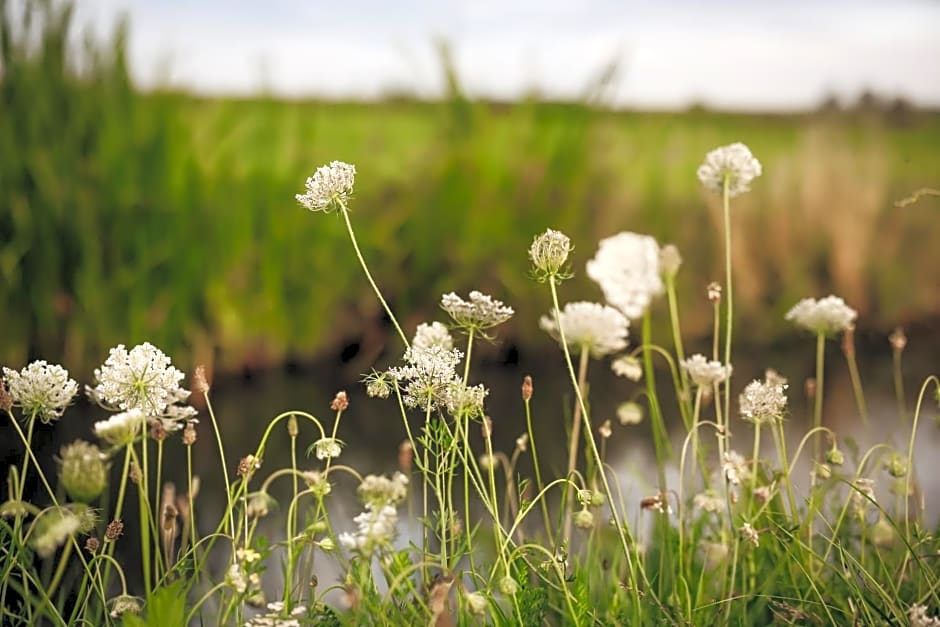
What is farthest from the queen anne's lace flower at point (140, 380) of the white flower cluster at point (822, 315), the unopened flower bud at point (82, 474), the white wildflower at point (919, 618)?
the white flower cluster at point (822, 315)

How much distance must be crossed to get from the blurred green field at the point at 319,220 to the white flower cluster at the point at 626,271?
1.19 m

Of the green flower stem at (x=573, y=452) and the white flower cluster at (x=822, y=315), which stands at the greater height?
the white flower cluster at (x=822, y=315)

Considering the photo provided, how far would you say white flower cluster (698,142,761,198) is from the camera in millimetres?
1533

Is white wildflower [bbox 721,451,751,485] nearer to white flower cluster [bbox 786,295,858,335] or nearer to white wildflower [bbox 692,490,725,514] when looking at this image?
white wildflower [bbox 692,490,725,514]

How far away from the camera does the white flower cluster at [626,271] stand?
205 centimetres

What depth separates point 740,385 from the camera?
4418mm

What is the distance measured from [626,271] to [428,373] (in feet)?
3.17

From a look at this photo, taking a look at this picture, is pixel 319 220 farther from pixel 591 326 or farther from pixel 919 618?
pixel 919 618

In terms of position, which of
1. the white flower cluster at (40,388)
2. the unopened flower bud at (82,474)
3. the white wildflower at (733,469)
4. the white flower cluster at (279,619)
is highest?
the white flower cluster at (40,388)

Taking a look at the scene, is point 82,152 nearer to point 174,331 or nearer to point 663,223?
point 174,331

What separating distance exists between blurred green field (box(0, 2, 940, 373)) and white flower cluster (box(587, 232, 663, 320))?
47.0 inches

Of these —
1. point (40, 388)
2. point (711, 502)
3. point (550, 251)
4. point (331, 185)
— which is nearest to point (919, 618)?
point (711, 502)

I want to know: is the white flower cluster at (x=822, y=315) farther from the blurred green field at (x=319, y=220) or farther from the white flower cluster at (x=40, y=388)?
the blurred green field at (x=319, y=220)

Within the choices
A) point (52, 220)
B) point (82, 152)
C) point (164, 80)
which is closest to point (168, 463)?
point (52, 220)
